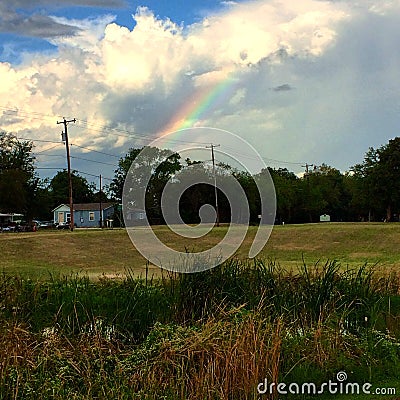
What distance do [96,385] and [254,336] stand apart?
191 cm

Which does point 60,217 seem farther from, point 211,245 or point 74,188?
point 211,245

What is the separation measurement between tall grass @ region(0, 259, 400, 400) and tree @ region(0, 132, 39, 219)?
67.8 m

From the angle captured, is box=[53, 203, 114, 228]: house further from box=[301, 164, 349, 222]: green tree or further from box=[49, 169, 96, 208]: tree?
box=[301, 164, 349, 222]: green tree

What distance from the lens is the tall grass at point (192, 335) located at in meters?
7.50

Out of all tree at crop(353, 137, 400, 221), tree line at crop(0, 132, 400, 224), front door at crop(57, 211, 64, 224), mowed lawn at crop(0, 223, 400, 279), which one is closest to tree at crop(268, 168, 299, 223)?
tree line at crop(0, 132, 400, 224)

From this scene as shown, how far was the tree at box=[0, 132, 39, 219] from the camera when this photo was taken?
256 feet

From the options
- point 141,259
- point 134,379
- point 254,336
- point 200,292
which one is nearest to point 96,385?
point 134,379

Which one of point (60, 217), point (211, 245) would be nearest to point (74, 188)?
point (60, 217)

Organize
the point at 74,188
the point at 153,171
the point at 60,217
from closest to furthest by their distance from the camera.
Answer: the point at 153,171 → the point at 60,217 → the point at 74,188

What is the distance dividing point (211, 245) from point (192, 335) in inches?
1151

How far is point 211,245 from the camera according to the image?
37.6 metres

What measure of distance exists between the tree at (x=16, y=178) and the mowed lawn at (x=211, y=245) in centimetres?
3124

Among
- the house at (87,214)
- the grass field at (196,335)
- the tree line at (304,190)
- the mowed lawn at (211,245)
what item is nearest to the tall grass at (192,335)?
the grass field at (196,335)

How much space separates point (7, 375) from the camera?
7531mm
